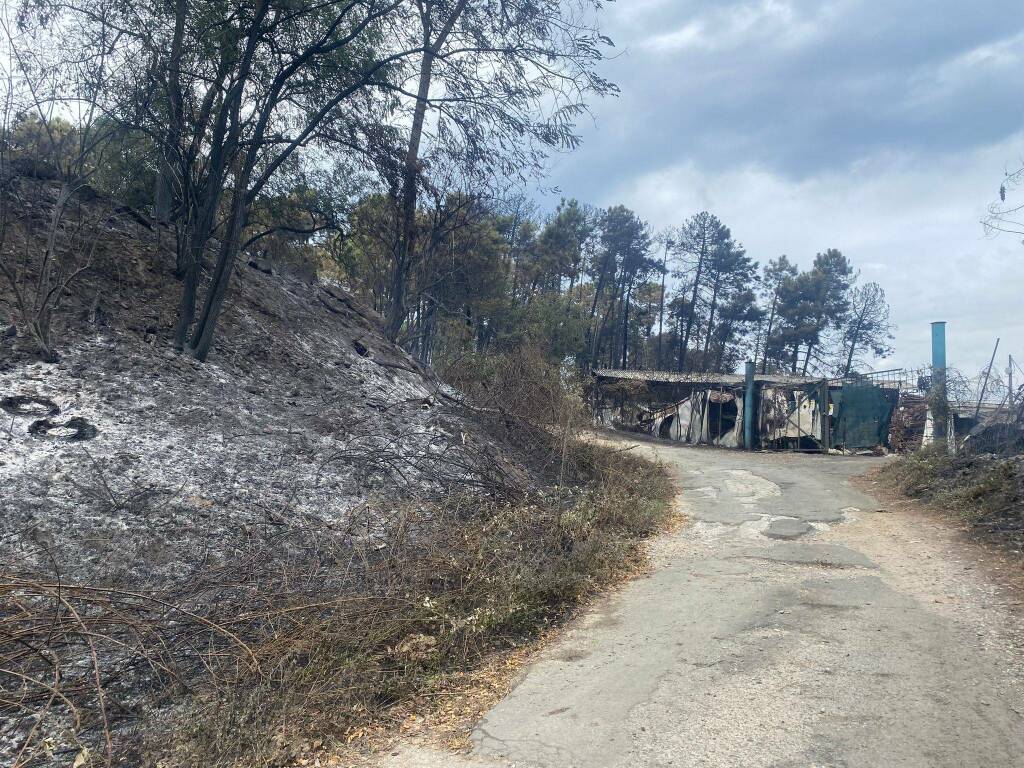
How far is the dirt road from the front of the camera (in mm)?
3162

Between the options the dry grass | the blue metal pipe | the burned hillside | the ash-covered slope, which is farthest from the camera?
the blue metal pipe

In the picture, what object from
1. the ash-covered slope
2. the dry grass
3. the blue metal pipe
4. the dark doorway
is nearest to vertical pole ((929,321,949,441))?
the blue metal pipe

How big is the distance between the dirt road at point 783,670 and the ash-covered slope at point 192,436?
7.45 ft

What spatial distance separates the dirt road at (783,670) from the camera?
3.16m

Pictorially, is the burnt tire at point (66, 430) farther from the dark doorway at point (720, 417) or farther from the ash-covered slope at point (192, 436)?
the dark doorway at point (720, 417)

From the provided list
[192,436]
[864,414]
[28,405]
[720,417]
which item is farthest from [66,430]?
[720,417]

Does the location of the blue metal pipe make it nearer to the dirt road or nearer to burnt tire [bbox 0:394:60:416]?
the dirt road

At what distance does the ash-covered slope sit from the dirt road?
2.27m

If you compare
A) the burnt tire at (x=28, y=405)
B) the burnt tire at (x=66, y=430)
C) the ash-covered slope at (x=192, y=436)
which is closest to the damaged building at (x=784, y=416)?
the ash-covered slope at (x=192, y=436)

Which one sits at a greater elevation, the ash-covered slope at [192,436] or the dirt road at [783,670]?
the ash-covered slope at [192,436]

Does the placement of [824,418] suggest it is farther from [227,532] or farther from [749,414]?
[227,532]

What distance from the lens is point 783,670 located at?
398 cm

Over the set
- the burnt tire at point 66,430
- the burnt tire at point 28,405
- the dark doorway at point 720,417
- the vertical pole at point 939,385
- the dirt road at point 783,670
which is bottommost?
the dirt road at point 783,670

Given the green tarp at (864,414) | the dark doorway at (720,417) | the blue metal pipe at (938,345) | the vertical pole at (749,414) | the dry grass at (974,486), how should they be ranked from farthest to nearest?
the dark doorway at (720,417) → the vertical pole at (749,414) → the green tarp at (864,414) → the blue metal pipe at (938,345) → the dry grass at (974,486)
